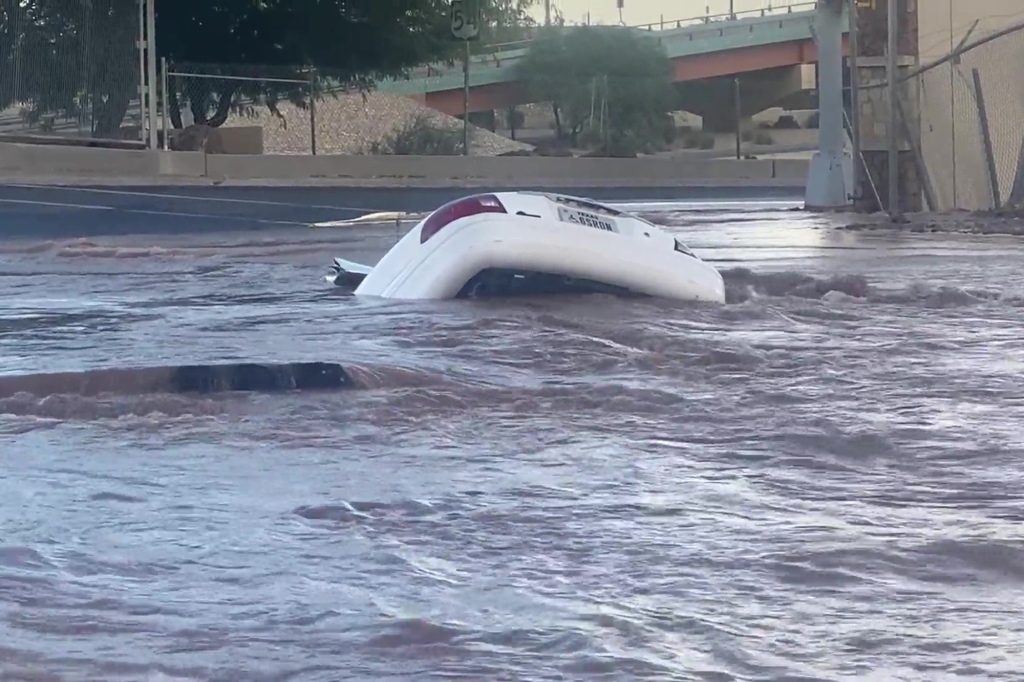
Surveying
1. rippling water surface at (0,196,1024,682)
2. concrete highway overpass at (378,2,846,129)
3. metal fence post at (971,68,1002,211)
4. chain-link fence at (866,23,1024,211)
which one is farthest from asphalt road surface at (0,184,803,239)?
concrete highway overpass at (378,2,846,129)

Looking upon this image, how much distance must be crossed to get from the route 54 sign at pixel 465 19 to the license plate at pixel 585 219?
26516 mm

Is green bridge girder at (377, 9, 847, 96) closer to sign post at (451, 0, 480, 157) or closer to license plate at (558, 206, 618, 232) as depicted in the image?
sign post at (451, 0, 480, 157)

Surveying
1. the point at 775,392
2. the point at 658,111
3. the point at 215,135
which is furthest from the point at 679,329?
the point at 658,111

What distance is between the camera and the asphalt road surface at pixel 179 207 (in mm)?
17750

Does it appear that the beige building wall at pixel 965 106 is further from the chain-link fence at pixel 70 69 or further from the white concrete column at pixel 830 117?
the chain-link fence at pixel 70 69

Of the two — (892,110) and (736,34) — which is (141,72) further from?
(736,34)

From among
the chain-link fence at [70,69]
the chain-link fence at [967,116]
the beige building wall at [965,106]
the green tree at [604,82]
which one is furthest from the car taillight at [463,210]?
the green tree at [604,82]

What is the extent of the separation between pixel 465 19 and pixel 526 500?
104 ft

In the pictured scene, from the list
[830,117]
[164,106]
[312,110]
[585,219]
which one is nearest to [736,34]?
[312,110]

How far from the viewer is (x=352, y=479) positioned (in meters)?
4.91

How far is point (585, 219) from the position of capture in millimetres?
8773

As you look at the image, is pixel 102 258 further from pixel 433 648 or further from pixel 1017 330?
pixel 433 648

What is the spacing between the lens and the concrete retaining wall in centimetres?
2455

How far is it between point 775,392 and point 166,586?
Result: 10.4 feet
